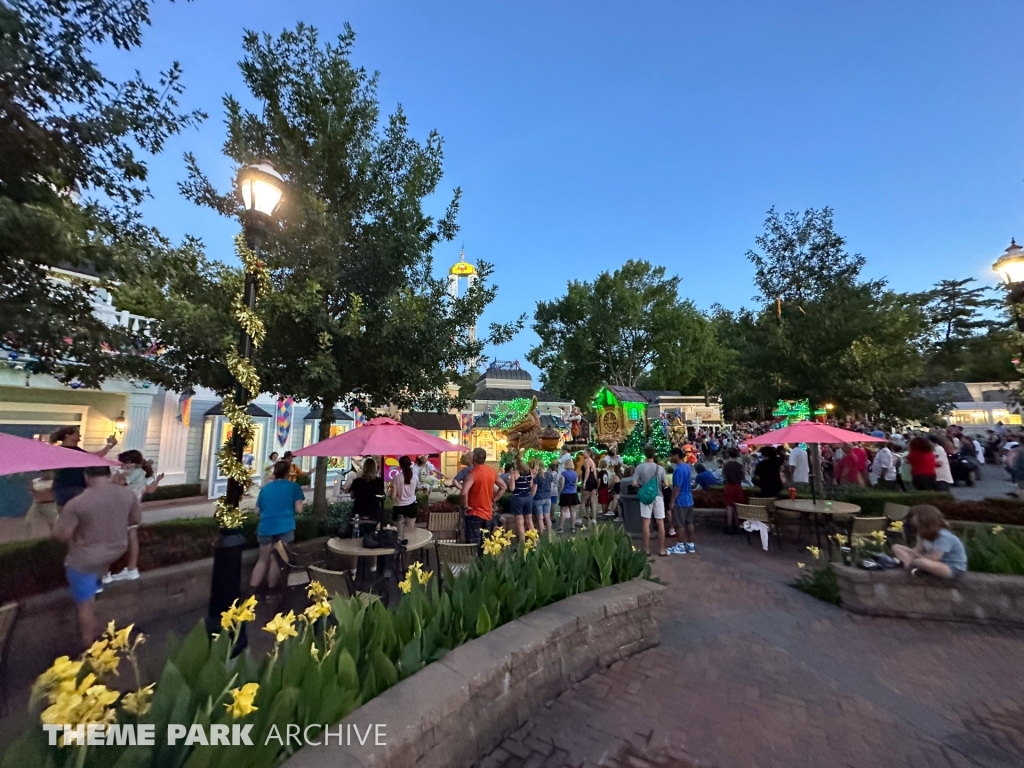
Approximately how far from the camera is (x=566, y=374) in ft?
136

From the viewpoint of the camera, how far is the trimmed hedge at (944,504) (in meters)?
8.26

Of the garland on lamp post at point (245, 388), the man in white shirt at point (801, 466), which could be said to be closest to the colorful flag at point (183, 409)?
the garland on lamp post at point (245, 388)

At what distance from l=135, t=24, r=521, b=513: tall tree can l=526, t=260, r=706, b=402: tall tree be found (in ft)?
103

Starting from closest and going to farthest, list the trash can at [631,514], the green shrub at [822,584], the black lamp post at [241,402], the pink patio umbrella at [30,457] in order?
the pink patio umbrella at [30,457] < the black lamp post at [241,402] < the green shrub at [822,584] < the trash can at [631,514]

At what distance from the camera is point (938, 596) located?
5.06 m

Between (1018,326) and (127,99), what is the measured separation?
13956 mm

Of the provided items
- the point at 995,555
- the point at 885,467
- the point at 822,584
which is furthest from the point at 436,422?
the point at 995,555

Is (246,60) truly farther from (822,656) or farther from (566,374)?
(566,374)

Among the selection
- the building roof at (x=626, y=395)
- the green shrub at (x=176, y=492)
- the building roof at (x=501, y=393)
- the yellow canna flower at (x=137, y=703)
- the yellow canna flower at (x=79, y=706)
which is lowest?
the green shrub at (x=176, y=492)

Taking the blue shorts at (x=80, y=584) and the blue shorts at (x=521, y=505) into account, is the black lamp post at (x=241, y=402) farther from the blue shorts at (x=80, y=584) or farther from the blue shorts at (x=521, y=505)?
the blue shorts at (x=521, y=505)

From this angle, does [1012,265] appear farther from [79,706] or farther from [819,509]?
[79,706]

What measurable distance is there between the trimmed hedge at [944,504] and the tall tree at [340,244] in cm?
851

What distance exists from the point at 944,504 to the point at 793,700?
8.19m

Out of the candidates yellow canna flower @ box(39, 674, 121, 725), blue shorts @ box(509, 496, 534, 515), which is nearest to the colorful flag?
blue shorts @ box(509, 496, 534, 515)
